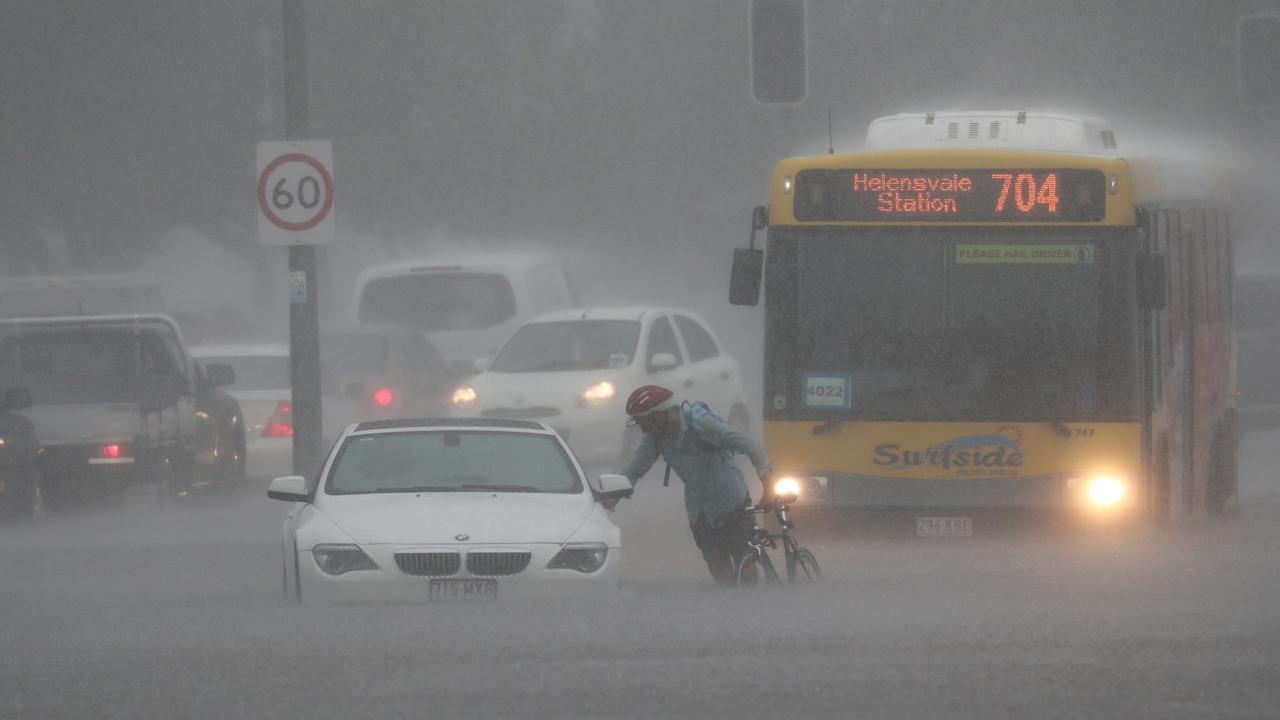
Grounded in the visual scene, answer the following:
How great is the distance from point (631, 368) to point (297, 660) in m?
14.8

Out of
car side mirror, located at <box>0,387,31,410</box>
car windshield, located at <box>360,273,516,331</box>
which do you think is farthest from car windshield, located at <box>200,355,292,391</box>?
car windshield, located at <box>360,273,516,331</box>

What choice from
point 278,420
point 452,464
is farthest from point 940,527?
point 278,420

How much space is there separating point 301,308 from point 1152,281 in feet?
24.1

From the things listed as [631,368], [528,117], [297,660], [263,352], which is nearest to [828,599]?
[297,660]

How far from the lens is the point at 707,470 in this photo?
523 inches

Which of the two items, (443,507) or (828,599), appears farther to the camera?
(443,507)

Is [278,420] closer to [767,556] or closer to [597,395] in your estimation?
[597,395]

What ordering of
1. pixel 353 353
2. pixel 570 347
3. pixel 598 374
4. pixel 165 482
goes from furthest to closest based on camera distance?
pixel 353 353
pixel 570 347
pixel 598 374
pixel 165 482

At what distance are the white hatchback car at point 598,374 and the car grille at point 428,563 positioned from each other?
36.6 ft

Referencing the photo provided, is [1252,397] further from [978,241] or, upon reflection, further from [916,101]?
[916,101]

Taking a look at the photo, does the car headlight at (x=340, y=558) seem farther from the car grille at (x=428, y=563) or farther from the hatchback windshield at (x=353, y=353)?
the hatchback windshield at (x=353, y=353)

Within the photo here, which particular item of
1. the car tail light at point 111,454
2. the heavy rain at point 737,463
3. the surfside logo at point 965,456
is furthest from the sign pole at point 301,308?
the surfside logo at point 965,456

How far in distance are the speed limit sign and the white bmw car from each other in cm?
614

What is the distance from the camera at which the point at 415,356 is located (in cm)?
2575
